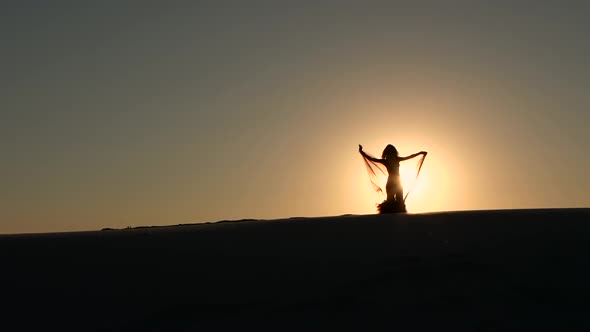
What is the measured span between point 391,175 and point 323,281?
9.88m

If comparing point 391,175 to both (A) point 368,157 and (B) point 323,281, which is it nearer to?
(A) point 368,157

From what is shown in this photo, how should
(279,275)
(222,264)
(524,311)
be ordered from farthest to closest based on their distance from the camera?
(222,264) → (279,275) → (524,311)

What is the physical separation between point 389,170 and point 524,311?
10.6 metres

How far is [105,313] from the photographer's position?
518 cm

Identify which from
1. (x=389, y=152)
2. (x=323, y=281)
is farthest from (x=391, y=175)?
(x=323, y=281)

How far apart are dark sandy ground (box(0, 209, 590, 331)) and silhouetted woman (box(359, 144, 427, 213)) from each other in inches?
264

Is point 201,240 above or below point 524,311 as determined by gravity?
above

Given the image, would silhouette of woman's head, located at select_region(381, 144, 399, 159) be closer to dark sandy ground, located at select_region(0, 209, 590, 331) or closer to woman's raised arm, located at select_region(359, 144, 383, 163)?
woman's raised arm, located at select_region(359, 144, 383, 163)

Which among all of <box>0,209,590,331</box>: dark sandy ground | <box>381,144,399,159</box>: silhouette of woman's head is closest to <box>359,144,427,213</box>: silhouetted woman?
<box>381,144,399,159</box>: silhouette of woman's head

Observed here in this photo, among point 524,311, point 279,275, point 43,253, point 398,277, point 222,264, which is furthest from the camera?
point 43,253

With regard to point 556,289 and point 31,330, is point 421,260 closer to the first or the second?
point 556,289

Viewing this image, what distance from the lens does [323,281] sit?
5.62 meters

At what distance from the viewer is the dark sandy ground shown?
185 inches

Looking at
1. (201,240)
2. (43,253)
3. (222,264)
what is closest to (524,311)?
(222,264)
